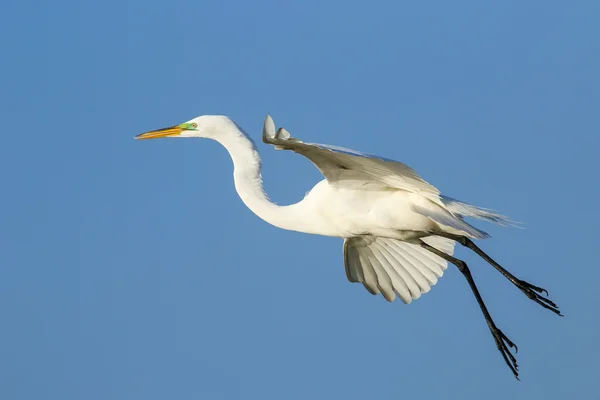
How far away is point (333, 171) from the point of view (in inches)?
396

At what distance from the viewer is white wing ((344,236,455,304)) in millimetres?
11781

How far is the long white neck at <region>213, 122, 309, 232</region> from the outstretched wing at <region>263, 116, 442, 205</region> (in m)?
0.71

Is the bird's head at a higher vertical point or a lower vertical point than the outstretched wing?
higher

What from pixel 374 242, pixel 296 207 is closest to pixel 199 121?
Result: pixel 296 207

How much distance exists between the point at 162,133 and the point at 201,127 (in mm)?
696

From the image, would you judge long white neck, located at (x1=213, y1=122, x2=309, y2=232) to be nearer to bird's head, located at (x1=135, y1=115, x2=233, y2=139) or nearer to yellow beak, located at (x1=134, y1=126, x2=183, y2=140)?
bird's head, located at (x1=135, y1=115, x2=233, y2=139)

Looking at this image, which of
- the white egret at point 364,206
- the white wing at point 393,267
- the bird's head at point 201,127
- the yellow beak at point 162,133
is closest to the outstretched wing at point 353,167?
the white egret at point 364,206

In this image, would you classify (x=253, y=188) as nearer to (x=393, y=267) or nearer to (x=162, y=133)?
(x=162, y=133)

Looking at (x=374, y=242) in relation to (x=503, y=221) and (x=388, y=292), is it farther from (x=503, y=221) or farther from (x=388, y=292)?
(x=503, y=221)

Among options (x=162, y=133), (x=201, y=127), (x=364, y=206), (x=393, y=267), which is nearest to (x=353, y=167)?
(x=364, y=206)

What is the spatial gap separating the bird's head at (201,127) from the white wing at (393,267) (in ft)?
6.18

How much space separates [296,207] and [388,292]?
70.0 inches

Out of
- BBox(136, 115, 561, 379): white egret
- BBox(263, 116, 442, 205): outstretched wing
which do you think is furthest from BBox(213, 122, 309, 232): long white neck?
BBox(263, 116, 442, 205): outstretched wing

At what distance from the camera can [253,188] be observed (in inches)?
426
